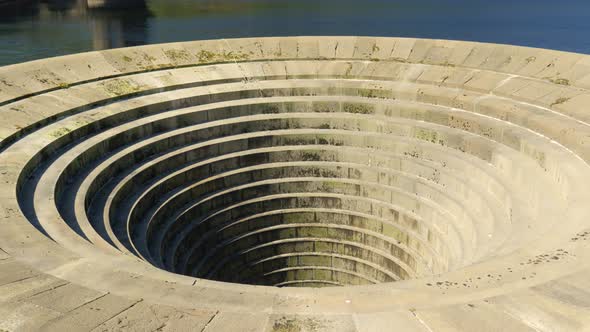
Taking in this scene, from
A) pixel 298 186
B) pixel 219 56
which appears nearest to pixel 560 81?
pixel 298 186

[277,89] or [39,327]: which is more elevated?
[277,89]

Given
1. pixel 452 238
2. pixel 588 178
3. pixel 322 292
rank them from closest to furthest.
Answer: pixel 322 292 < pixel 588 178 < pixel 452 238

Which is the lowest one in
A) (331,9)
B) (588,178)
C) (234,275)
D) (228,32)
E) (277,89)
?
(234,275)

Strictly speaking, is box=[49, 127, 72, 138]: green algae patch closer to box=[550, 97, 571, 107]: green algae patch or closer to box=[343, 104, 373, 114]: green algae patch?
box=[343, 104, 373, 114]: green algae patch

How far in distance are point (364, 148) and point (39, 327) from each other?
65.5 ft

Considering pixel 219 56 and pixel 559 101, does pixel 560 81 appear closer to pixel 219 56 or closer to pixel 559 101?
pixel 559 101

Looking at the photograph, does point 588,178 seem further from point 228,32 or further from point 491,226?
point 228,32

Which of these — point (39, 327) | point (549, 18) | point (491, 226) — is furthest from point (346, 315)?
point (549, 18)

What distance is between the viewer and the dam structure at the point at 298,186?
38.4 ft

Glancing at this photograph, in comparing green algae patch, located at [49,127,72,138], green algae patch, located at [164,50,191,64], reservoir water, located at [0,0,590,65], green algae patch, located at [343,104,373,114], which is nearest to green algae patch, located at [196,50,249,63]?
green algae patch, located at [164,50,191,64]

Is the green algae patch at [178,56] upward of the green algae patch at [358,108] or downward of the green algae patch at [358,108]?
upward

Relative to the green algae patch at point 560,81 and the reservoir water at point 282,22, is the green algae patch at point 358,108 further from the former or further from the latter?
the reservoir water at point 282,22

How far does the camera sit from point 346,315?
437 inches

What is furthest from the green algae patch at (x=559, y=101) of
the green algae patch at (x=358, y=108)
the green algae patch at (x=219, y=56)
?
the green algae patch at (x=219, y=56)
